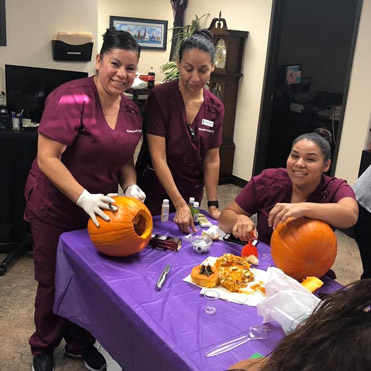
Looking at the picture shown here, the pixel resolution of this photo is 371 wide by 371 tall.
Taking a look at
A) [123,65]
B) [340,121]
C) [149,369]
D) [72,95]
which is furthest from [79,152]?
[340,121]

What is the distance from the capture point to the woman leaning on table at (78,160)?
167 cm

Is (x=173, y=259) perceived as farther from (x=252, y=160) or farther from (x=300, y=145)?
(x=252, y=160)

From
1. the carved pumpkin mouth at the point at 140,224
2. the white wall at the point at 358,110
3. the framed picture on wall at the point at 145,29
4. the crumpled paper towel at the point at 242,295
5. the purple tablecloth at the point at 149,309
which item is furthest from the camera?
the framed picture on wall at the point at 145,29

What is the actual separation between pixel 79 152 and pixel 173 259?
572 millimetres

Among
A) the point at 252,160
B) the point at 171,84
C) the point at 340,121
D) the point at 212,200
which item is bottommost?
the point at 252,160

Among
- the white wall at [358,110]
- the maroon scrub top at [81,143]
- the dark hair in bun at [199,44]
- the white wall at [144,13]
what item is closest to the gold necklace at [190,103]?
the dark hair in bun at [199,44]

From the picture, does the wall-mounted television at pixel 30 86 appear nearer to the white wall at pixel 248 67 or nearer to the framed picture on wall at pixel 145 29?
the white wall at pixel 248 67

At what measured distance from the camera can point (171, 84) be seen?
7.04ft

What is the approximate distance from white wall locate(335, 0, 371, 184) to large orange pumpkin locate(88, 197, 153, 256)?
2.70 m

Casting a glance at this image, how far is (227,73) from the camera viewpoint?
4.74 meters

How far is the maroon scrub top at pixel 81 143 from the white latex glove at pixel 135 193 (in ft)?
0.28

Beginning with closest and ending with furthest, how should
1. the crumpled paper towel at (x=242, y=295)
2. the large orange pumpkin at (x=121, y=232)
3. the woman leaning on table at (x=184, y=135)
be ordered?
1. the crumpled paper towel at (x=242, y=295)
2. the large orange pumpkin at (x=121, y=232)
3. the woman leaning on table at (x=184, y=135)

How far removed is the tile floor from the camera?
2.08 m

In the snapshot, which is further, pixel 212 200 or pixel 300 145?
pixel 212 200
